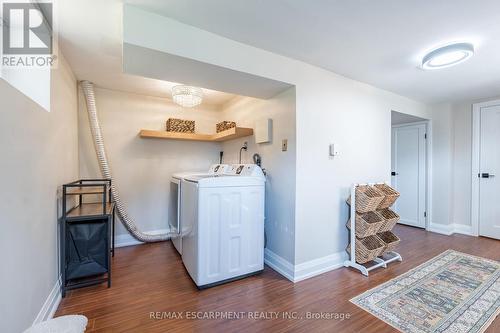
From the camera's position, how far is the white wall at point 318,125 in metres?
1.77

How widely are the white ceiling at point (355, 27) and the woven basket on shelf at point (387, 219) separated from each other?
65.4 inches

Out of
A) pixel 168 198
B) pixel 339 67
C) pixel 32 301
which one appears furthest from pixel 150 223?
pixel 339 67

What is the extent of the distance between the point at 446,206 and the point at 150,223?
4882mm

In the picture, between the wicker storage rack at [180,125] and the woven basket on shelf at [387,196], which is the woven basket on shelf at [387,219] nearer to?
the woven basket on shelf at [387,196]

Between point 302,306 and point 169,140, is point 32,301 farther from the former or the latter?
point 169,140

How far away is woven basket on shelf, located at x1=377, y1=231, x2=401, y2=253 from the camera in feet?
8.38

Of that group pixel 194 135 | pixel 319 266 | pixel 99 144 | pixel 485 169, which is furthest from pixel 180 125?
pixel 485 169

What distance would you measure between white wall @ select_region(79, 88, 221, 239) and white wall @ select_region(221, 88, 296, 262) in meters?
1.41

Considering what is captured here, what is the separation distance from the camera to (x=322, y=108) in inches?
96.5

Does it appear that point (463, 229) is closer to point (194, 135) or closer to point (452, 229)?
point (452, 229)

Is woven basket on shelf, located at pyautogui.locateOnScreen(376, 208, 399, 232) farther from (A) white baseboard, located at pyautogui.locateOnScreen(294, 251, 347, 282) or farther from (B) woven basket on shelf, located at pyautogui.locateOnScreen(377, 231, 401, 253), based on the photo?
(A) white baseboard, located at pyautogui.locateOnScreen(294, 251, 347, 282)

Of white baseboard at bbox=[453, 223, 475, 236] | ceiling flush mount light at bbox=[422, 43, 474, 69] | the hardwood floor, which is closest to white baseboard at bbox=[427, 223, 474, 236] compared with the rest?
white baseboard at bbox=[453, 223, 475, 236]

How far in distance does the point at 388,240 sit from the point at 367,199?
726 mm
